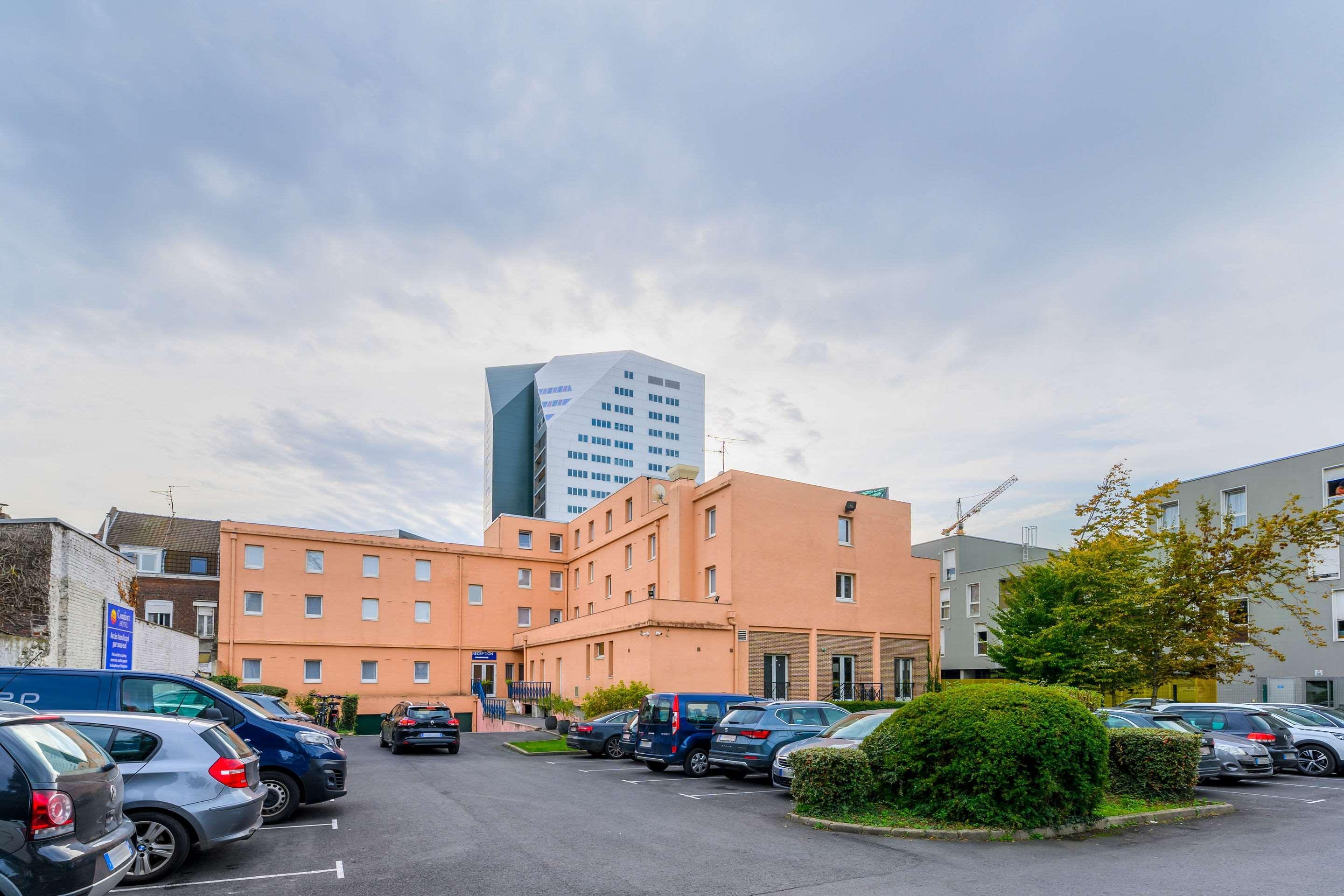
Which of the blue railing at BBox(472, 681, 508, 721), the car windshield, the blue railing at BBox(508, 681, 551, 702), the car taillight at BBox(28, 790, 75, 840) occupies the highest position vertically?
the car taillight at BBox(28, 790, 75, 840)

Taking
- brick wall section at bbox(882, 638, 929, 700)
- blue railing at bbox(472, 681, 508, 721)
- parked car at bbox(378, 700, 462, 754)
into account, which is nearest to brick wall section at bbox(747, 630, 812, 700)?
brick wall section at bbox(882, 638, 929, 700)

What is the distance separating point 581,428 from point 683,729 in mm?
132871

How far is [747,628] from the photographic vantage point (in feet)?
109

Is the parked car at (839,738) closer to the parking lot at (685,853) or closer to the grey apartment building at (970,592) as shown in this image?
the parking lot at (685,853)

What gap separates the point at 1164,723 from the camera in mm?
18016

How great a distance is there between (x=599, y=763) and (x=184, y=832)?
47.5 feet

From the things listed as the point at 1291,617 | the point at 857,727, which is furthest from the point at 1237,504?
the point at 857,727

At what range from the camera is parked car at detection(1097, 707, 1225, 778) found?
1719 cm

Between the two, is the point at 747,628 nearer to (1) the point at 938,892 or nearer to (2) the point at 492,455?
(1) the point at 938,892

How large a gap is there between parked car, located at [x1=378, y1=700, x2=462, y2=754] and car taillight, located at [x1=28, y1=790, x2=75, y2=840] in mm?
19448

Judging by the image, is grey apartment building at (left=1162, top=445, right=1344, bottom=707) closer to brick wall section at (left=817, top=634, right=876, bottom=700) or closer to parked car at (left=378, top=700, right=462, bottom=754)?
brick wall section at (left=817, top=634, right=876, bottom=700)

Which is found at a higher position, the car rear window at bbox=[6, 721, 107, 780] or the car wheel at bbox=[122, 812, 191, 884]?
the car rear window at bbox=[6, 721, 107, 780]

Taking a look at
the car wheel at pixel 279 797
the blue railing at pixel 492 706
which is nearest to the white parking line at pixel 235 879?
the car wheel at pixel 279 797

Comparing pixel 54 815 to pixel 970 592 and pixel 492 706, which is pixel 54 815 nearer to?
pixel 492 706
